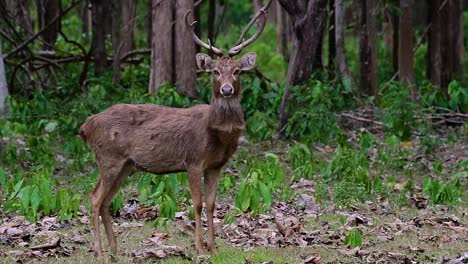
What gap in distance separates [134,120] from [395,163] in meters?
5.33

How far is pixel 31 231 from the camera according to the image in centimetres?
920

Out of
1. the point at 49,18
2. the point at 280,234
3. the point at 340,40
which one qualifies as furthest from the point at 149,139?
the point at 49,18

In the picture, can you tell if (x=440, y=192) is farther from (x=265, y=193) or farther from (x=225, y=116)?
(x=225, y=116)

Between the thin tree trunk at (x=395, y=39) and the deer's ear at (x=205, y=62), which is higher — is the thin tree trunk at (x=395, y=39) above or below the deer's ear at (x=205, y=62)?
below

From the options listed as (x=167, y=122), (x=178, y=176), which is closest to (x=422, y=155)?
(x=178, y=176)

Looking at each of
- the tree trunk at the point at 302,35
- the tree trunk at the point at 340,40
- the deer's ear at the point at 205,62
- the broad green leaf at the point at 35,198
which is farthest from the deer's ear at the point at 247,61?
the tree trunk at the point at 340,40

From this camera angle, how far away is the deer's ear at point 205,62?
8.74 m

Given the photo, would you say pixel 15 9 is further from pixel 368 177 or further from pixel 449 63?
pixel 368 177

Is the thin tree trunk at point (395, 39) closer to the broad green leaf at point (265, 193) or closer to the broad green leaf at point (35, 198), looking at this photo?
the broad green leaf at point (265, 193)

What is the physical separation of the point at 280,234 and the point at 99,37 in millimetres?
10398

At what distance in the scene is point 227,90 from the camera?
8258 mm

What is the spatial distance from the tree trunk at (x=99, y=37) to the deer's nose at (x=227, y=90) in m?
10.5

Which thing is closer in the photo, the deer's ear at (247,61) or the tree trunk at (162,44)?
the deer's ear at (247,61)

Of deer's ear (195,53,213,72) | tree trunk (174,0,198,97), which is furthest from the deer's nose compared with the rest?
tree trunk (174,0,198,97)
